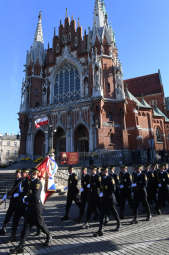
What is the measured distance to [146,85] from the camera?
4050cm

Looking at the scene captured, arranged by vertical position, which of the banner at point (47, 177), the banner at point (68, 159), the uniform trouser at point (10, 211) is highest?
the banner at point (68, 159)

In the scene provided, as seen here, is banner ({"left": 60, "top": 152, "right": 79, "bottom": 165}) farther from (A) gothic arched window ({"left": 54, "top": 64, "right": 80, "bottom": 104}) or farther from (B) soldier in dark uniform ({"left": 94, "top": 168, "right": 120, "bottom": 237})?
(B) soldier in dark uniform ({"left": 94, "top": 168, "right": 120, "bottom": 237})

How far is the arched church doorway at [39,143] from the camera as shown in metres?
24.4

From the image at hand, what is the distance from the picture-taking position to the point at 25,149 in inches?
960

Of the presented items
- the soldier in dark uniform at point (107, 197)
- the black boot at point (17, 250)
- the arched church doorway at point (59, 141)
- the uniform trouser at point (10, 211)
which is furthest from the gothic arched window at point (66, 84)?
the black boot at point (17, 250)

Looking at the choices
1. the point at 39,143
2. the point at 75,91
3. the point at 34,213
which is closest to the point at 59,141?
the point at 39,143

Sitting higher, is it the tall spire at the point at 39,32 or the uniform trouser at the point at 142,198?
the tall spire at the point at 39,32

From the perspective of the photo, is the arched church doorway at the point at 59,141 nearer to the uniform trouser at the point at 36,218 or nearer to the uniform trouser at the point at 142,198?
the uniform trouser at the point at 142,198

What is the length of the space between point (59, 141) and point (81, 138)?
3.20 m

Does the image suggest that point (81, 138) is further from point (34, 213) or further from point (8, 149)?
point (8, 149)

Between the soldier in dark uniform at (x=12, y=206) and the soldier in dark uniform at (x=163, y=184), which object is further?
the soldier in dark uniform at (x=163, y=184)

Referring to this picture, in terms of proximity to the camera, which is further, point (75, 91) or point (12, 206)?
point (75, 91)

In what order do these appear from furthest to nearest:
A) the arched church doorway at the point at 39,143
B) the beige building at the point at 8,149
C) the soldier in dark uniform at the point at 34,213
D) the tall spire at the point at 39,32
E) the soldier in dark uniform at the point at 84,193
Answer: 1. the beige building at the point at 8,149
2. the tall spire at the point at 39,32
3. the arched church doorway at the point at 39,143
4. the soldier in dark uniform at the point at 84,193
5. the soldier in dark uniform at the point at 34,213

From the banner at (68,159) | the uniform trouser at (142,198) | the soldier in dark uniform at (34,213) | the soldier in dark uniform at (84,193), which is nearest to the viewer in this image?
the soldier in dark uniform at (34,213)
